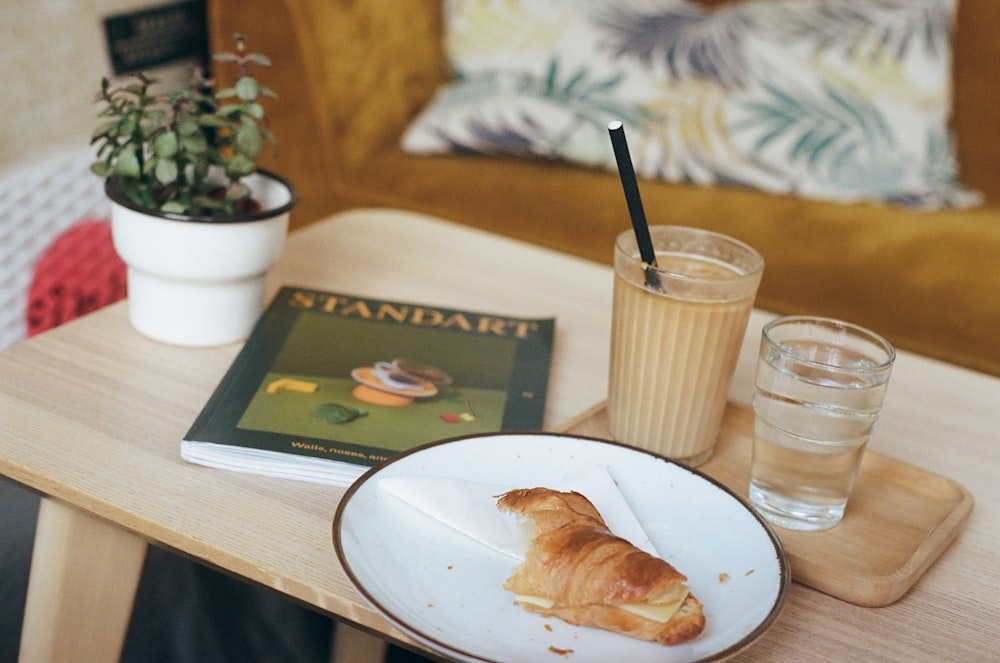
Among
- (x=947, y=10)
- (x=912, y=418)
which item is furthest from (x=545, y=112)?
(x=912, y=418)

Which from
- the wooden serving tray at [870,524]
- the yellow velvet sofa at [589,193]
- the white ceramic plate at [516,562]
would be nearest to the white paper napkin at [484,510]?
the white ceramic plate at [516,562]

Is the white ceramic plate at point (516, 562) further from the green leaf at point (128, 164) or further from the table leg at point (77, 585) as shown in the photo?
the green leaf at point (128, 164)

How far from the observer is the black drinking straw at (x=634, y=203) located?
691 mm

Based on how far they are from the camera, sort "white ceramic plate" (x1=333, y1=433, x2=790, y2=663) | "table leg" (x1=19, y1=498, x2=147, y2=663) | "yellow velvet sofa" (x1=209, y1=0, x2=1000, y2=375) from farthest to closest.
Result: "yellow velvet sofa" (x1=209, y1=0, x2=1000, y2=375)
"table leg" (x1=19, y1=498, x2=147, y2=663)
"white ceramic plate" (x1=333, y1=433, x2=790, y2=663)

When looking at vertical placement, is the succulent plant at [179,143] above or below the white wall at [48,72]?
above

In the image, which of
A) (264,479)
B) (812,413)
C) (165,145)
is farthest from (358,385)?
(812,413)

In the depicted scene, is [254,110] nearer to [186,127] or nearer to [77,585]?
[186,127]

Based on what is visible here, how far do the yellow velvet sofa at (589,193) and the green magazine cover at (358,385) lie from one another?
67 cm

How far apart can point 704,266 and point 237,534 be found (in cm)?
41

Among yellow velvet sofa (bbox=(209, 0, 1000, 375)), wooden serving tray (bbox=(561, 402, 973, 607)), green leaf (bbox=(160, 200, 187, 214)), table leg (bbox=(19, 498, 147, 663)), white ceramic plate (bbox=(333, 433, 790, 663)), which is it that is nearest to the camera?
white ceramic plate (bbox=(333, 433, 790, 663))

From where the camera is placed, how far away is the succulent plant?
2.72 ft

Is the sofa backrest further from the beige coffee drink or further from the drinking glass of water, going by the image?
the drinking glass of water

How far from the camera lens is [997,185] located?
5.98ft

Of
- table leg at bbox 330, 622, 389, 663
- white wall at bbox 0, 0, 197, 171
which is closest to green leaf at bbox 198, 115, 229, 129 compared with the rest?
table leg at bbox 330, 622, 389, 663
